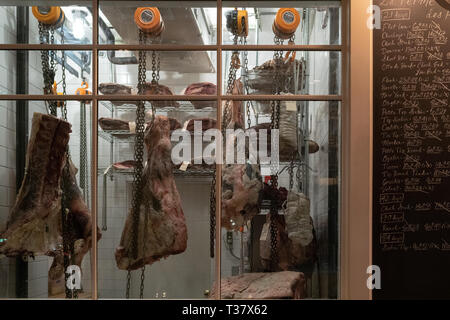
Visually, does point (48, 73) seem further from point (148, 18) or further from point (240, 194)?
point (240, 194)

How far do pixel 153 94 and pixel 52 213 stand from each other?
1232 millimetres

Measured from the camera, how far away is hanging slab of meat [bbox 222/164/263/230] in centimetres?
393

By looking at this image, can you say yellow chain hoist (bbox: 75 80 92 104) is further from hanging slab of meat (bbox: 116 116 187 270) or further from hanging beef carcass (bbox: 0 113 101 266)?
hanging slab of meat (bbox: 116 116 187 270)

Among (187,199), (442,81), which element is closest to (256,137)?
(187,199)

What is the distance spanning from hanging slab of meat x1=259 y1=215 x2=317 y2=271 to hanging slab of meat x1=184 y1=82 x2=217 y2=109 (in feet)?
3.40

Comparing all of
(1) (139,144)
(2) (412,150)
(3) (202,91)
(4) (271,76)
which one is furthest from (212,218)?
A: (2) (412,150)

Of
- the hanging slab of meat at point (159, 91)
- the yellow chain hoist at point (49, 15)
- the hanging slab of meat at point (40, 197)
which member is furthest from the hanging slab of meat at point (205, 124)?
the yellow chain hoist at point (49, 15)

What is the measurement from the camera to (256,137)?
13.4ft

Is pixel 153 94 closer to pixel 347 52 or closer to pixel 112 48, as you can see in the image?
pixel 112 48

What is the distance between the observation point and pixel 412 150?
146 inches

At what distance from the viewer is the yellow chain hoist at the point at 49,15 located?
4.20 metres

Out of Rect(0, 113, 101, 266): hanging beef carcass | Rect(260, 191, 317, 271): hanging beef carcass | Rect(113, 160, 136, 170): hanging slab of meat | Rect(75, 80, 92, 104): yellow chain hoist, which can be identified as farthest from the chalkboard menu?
Rect(75, 80, 92, 104): yellow chain hoist
